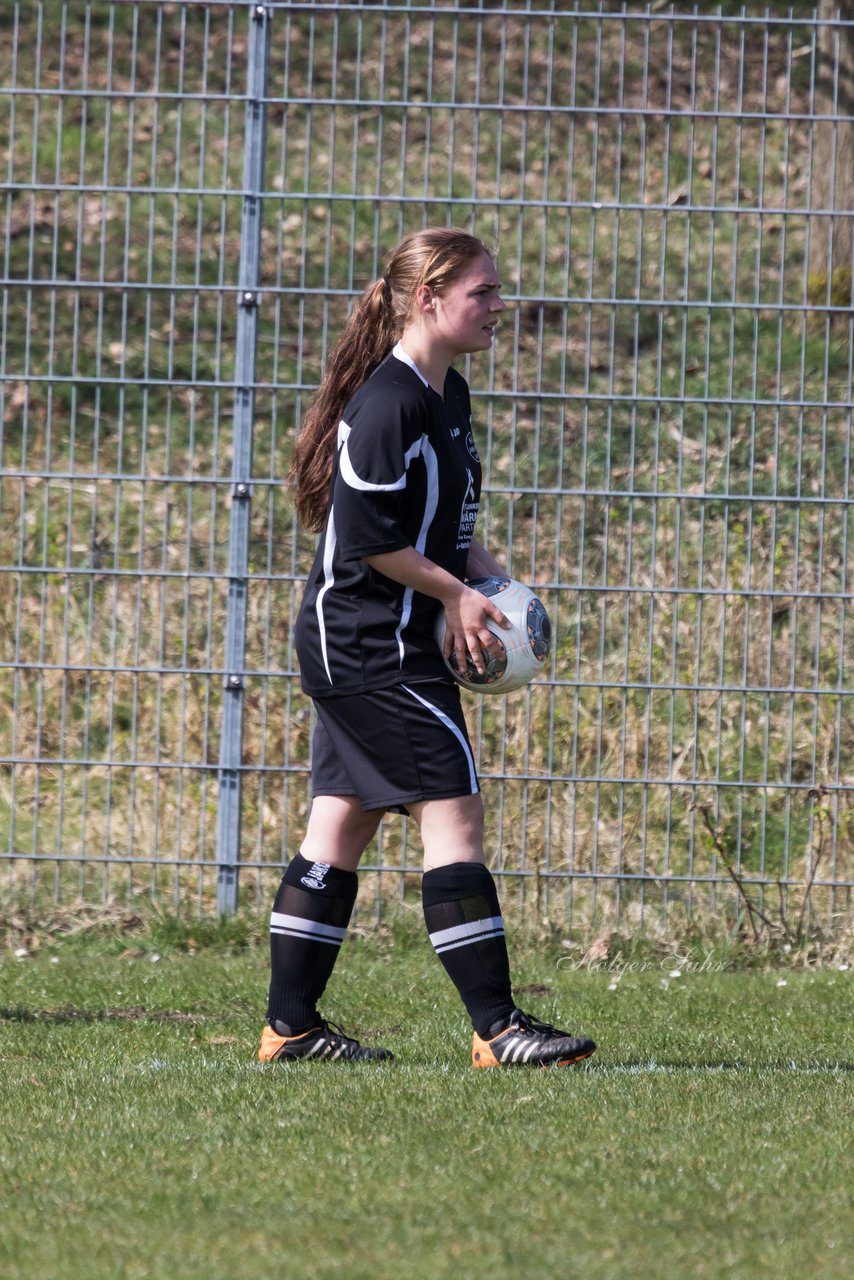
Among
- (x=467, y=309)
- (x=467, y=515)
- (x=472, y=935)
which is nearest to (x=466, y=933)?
(x=472, y=935)

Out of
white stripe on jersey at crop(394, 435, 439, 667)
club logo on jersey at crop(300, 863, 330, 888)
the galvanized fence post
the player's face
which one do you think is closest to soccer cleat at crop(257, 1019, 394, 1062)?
club logo on jersey at crop(300, 863, 330, 888)

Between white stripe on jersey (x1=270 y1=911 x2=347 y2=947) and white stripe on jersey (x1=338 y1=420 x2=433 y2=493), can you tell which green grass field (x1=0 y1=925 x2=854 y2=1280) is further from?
white stripe on jersey (x1=338 y1=420 x2=433 y2=493)

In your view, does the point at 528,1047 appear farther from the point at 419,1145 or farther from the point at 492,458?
the point at 492,458

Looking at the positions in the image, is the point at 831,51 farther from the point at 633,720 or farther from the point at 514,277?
the point at 633,720

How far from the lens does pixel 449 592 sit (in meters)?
3.82

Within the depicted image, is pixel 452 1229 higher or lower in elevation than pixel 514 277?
lower

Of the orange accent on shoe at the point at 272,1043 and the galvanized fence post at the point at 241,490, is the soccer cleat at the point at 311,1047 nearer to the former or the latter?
the orange accent on shoe at the point at 272,1043

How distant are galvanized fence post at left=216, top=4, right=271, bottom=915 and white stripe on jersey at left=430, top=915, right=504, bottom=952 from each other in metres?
2.19

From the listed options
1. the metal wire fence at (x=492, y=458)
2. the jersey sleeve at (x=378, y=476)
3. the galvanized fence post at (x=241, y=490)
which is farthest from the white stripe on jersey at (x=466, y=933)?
the galvanized fence post at (x=241, y=490)

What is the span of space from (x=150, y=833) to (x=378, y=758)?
3.10 m

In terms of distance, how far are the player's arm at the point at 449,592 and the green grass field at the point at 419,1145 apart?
39.9 inches

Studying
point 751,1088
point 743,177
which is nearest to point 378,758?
point 751,1088

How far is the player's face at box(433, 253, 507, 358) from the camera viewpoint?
13.2ft

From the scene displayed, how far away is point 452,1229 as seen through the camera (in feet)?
8.64
